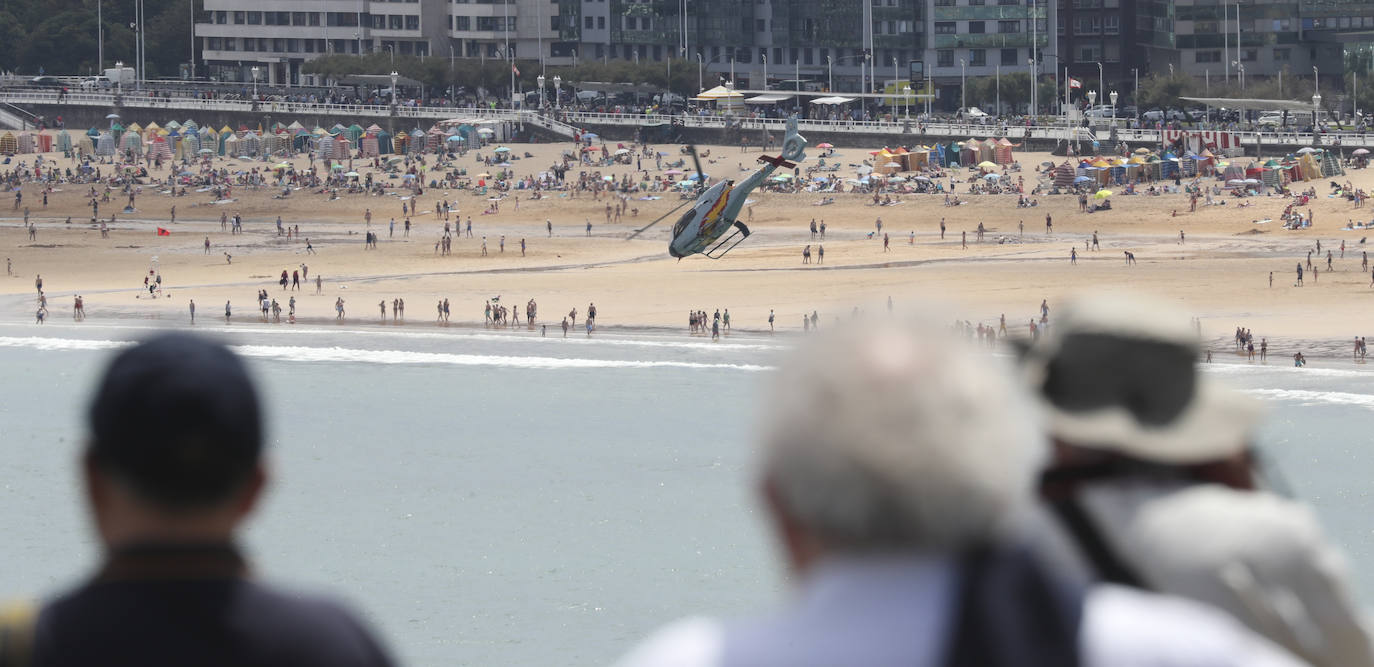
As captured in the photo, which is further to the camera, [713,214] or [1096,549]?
[713,214]

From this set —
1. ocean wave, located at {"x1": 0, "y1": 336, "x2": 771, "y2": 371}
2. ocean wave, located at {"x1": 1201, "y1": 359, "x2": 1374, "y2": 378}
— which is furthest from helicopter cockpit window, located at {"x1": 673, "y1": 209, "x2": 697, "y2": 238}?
ocean wave, located at {"x1": 1201, "y1": 359, "x2": 1374, "y2": 378}

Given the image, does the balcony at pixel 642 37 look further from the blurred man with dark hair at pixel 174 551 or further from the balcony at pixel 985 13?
the blurred man with dark hair at pixel 174 551

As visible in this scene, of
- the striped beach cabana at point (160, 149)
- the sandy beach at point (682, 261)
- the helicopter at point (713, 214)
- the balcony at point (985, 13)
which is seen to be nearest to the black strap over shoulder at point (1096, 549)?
the helicopter at point (713, 214)

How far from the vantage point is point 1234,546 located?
10.1ft

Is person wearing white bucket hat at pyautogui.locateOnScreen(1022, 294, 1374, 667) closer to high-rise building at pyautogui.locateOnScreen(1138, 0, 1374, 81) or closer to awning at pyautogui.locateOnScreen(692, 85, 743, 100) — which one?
awning at pyautogui.locateOnScreen(692, 85, 743, 100)

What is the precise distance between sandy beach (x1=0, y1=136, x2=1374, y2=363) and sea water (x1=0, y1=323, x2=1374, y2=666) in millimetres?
4615

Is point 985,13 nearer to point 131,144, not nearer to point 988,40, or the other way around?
point 988,40

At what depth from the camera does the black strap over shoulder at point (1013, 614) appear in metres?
2.58

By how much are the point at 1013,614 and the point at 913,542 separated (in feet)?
0.57

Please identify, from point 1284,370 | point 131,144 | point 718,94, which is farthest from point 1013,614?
point 131,144

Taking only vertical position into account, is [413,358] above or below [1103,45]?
below

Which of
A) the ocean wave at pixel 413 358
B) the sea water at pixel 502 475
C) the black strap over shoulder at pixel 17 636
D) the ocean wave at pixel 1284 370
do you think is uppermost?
the black strap over shoulder at pixel 17 636

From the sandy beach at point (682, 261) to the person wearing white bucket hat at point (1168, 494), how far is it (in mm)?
42486

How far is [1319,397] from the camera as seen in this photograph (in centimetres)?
4200
